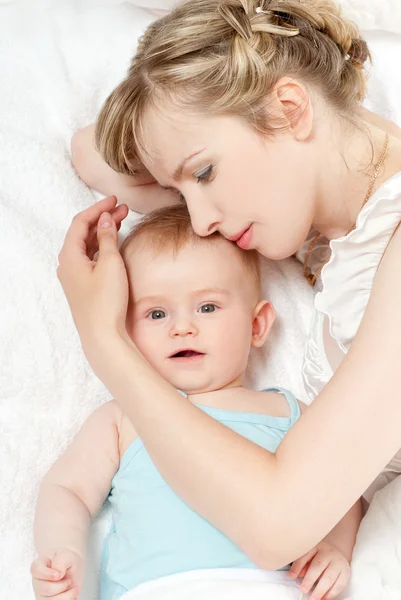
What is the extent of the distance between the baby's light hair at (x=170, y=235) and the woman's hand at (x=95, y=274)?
0.04 metres

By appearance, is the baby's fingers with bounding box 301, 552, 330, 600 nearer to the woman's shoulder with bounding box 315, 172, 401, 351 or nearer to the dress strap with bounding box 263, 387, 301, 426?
the dress strap with bounding box 263, 387, 301, 426

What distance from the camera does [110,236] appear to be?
59.4 inches

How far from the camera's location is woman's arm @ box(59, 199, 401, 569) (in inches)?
42.6

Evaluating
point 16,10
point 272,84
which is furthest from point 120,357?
point 16,10

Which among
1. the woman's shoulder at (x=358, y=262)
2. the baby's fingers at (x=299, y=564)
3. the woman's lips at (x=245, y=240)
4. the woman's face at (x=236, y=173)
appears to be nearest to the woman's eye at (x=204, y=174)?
the woman's face at (x=236, y=173)

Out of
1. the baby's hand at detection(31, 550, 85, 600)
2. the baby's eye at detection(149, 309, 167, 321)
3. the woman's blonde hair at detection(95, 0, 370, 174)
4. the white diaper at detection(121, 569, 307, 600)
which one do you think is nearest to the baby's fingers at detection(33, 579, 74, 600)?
the baby's hand at detection(31, 550, 85, 600)

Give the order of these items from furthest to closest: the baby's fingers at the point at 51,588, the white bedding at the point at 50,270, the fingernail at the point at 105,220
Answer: the fingernail at the point at 105,220 < the white bedding at the point at 50,270 < the baby's fingers at the point at 51,588

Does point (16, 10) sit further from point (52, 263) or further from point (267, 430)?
point (267, 430)

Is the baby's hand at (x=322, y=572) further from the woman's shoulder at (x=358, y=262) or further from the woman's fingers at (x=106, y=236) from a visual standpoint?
the woman's fingers at (x=106, y=236)

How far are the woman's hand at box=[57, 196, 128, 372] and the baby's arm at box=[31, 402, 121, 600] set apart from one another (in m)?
0.18

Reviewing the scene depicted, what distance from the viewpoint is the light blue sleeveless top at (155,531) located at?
1303 millimetres

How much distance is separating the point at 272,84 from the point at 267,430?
1.99 ft

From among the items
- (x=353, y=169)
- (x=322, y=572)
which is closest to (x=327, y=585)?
(x=322, y=572)

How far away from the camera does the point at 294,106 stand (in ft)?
4.48
